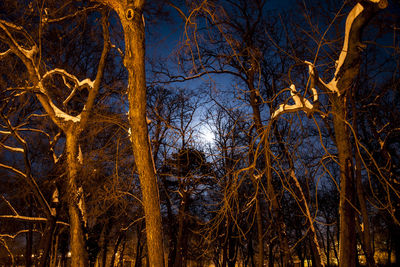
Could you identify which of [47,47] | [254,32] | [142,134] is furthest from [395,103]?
[47,47]

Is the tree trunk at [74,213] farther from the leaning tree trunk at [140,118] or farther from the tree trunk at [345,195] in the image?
the tree trunk at [345,195]

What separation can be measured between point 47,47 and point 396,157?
648 inches

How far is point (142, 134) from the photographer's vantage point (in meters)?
3.98

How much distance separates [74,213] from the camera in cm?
727

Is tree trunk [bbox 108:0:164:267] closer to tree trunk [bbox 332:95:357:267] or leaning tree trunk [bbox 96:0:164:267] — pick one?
leaning tree trunk [bbox 96:0:164:267]

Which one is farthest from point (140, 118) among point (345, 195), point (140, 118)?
point (345, 195)

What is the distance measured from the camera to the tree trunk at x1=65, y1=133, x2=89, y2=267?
272 inches

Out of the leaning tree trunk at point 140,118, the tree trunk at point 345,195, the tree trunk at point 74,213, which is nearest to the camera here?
the tree trunk at point 345,195

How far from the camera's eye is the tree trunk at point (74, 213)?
22.6 ft

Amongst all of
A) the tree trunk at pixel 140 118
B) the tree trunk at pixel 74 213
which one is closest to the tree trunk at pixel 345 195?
the tree trunk at pixel 140 118

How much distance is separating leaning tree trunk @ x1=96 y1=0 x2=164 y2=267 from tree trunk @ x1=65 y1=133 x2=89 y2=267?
13.5 ft

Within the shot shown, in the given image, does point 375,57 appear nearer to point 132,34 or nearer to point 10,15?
point 132,34

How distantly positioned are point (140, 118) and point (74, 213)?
4.73 m

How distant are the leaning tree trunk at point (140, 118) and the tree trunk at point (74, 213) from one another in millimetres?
4105
